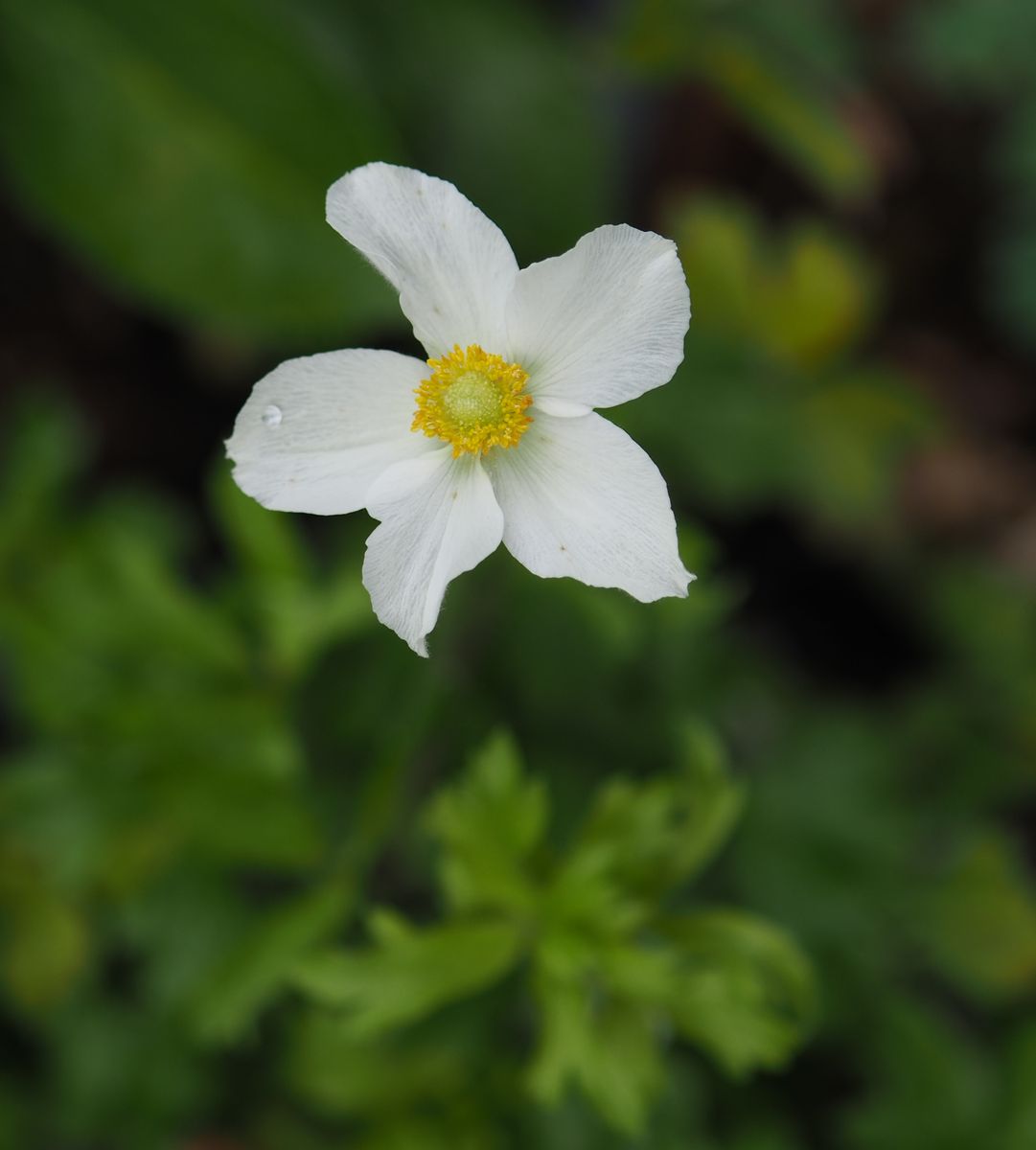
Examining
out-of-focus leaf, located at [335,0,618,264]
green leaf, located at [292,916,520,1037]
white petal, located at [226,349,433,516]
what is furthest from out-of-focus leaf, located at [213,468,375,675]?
out-of-focus leaf, located at [335,0,618,264]

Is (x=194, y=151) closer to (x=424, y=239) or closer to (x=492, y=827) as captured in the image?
(x=424, y=239)

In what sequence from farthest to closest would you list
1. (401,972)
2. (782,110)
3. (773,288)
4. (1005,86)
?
(1005,86), (773,288), (782,110), (401,972)

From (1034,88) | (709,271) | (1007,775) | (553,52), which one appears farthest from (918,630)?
(553,52)

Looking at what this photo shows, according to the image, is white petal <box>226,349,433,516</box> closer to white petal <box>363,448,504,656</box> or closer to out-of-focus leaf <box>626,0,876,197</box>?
white petal <box>363,448,504,656</box>

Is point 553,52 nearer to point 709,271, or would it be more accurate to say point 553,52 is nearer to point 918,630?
point 709,271

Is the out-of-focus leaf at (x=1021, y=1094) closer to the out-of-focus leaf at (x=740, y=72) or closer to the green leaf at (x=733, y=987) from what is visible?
the green leaf at (x=733, y=987)

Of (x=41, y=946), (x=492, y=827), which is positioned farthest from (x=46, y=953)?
(x=492, y=827)
